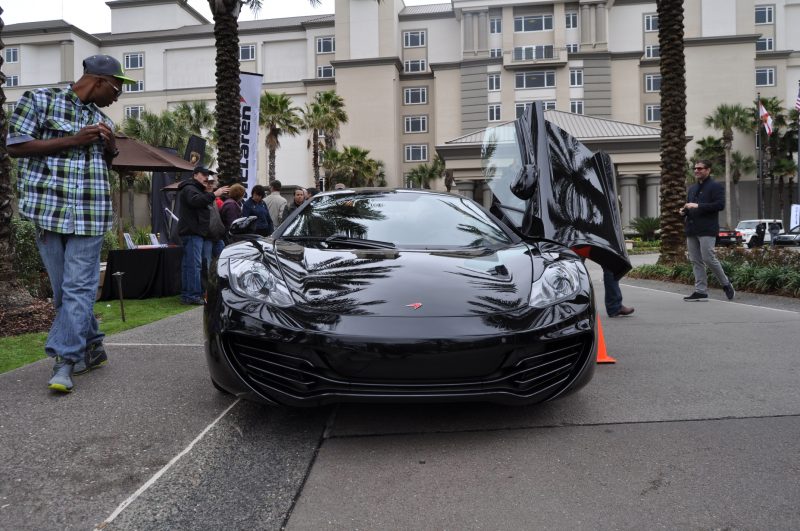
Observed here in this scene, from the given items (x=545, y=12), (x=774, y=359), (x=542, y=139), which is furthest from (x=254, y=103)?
(x=545, y=12)

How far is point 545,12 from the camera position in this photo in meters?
43.1

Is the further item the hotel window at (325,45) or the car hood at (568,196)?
the hotel window at (325,45)

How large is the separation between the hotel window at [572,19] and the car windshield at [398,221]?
43612 millimetres

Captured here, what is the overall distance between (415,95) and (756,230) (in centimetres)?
2671

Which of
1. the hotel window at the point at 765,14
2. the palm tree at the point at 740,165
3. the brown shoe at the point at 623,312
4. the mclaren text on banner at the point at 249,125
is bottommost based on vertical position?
the brown shoe at the point at 623,312

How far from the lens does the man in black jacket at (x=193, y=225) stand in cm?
752

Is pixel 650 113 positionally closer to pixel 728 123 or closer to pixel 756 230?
pixel 728 123

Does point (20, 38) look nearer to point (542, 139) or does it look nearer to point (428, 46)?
point (428, 46)

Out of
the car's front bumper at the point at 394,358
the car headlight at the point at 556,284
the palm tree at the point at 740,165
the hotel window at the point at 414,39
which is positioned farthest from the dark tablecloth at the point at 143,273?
the palm tree at the point at 740,165

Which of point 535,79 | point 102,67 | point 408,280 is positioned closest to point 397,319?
point 408,280

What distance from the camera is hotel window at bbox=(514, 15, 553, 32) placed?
43.2m

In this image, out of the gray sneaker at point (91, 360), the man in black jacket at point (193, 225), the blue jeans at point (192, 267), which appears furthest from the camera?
the blue jeans at point (192, 267)

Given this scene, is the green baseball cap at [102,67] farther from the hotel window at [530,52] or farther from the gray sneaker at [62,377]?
the hotel window at [530,52]

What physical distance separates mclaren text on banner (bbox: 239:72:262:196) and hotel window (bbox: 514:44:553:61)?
35.2 metres
